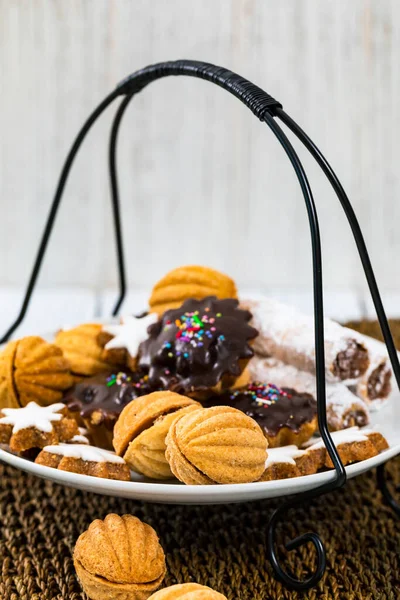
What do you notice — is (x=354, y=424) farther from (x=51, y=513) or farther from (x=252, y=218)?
(x=252, y=218)

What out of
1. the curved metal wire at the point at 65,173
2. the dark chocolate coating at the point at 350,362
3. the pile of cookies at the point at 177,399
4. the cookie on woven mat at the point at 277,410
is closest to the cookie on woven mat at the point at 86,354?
the pile of cookies at the point at 177,399

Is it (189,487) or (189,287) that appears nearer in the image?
(189,487)

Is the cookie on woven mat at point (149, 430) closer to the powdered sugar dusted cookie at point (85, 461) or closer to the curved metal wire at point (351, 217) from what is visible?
the powdered sugar dusted cookie at point (85, 461)

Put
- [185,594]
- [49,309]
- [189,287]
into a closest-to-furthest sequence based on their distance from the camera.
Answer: [185,594]
[189,287]
[49,309]

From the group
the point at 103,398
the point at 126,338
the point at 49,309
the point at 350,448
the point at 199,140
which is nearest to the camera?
the point at 350,448

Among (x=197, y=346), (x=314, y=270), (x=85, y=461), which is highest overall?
(x=314, y=270)

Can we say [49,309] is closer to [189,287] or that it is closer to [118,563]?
[189,287]

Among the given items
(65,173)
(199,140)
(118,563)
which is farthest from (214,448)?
(199,140)

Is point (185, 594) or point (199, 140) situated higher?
point (199, 140)

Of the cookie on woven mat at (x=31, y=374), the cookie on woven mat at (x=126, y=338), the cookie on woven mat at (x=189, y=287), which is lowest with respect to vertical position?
the cookie on woven mat at (x=31, y=374)
